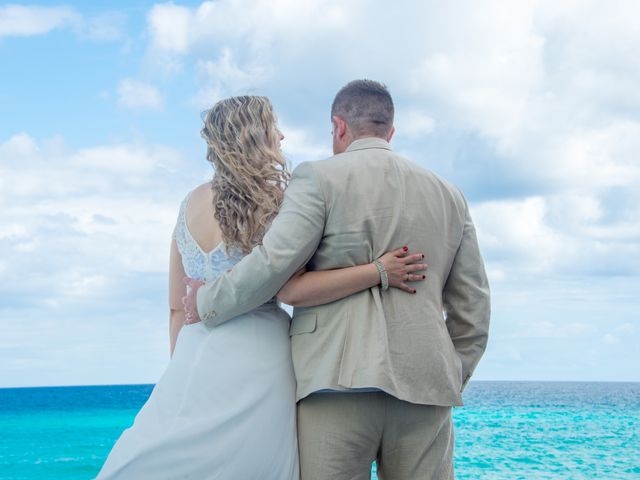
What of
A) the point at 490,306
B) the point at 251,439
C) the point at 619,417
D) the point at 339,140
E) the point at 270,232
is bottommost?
the point at 619,417

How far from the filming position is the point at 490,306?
302 cm

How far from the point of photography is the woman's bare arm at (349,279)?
258 centimetres

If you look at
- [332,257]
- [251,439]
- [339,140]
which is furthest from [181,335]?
[339,140]

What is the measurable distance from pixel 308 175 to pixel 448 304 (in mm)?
763

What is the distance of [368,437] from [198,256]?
36.2 inches

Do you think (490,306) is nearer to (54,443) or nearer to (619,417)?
(54,443)

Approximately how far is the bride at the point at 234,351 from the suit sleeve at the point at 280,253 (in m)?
0.08

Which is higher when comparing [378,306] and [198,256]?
[198,256]

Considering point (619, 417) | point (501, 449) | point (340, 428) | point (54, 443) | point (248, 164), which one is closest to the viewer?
point (340, 428)

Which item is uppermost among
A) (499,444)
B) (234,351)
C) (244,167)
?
(244,167)

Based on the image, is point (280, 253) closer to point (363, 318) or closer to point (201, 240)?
point (363, 318)

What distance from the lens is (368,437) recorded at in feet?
8.60

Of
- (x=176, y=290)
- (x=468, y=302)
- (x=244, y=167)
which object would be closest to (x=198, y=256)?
(x=176, y=290)

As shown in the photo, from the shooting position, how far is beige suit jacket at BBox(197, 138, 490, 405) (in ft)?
8.41
